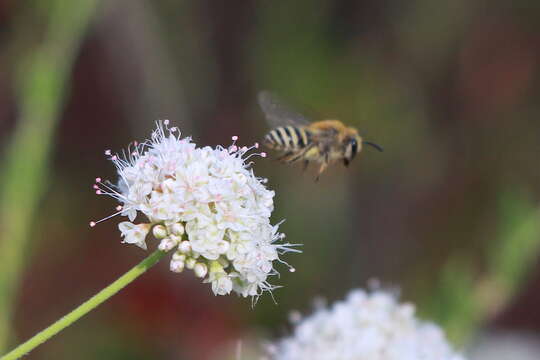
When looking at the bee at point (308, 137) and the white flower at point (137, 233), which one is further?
the bee at point (308, 137)

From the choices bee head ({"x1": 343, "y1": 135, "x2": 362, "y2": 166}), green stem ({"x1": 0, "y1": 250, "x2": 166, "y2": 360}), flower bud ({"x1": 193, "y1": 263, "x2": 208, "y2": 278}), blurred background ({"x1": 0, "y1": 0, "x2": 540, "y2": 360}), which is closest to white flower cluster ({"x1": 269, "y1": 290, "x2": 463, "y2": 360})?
bee head ({"x1": 343, "y1": 135, "x2": 362, "y2": 166})

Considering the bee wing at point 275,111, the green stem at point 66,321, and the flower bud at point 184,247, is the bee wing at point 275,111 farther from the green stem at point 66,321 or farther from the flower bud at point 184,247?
the green stem at point 66,321

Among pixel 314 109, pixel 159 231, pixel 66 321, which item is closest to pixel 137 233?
pixel 159 231

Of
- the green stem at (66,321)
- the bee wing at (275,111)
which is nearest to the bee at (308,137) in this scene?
the bee wing at (275,111)

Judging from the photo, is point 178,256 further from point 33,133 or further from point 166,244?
point 33,133

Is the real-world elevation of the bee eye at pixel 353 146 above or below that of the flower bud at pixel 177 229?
above

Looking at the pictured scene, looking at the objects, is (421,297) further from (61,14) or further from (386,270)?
(61,14)

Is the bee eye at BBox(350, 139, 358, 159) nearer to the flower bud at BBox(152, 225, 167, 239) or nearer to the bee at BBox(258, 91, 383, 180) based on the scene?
the bee at BBox(258, 91, 383, 180)
